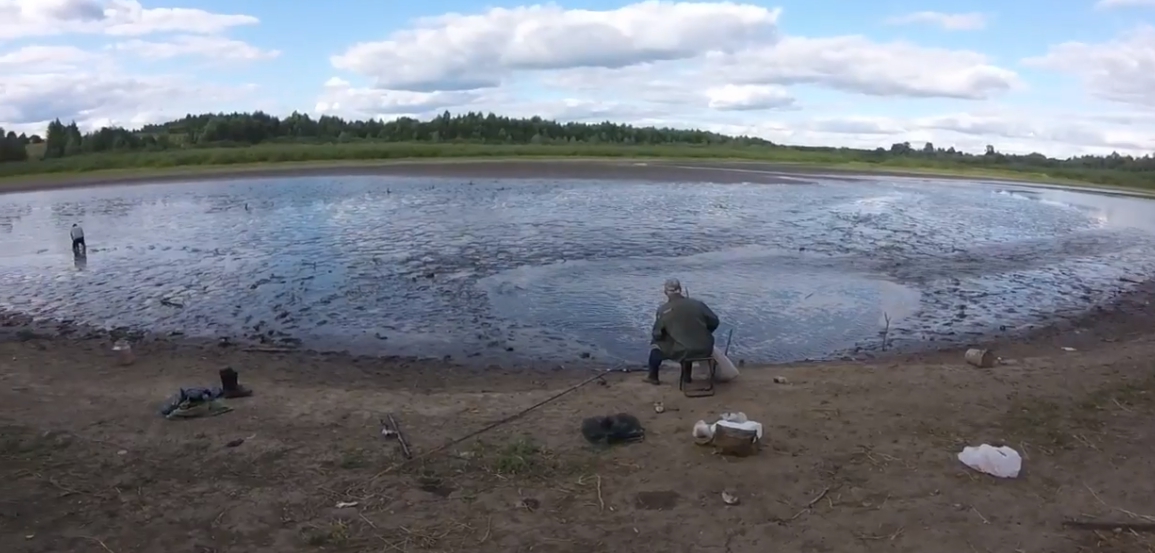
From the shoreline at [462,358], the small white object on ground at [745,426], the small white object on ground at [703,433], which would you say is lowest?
the shoreline at [462,358]

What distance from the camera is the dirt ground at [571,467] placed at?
622cm

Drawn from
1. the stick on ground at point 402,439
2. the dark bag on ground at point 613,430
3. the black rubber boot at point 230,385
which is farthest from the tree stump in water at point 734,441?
the black rubber boot at point 230,385

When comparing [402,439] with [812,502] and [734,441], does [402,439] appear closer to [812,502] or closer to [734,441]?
[734,441]

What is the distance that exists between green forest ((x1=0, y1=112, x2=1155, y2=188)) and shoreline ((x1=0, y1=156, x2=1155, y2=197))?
8.73 feet

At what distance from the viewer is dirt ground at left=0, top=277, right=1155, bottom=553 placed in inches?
245

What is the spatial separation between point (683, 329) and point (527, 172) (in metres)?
43.2

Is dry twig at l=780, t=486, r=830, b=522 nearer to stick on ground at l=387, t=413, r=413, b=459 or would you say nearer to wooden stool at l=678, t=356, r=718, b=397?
wooden stool at l=678, t=356, r=718, b=397

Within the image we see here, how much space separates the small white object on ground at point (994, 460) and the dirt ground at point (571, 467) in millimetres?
85

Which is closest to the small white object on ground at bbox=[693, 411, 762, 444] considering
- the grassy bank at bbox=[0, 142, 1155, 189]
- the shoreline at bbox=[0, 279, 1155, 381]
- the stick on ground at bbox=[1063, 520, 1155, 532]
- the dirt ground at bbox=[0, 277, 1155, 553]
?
the dirt ground at bbox=[0, 277, 1155, 553]

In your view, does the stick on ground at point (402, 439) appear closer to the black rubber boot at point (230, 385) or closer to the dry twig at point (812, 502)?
the black rubber boot at point (230, 385)

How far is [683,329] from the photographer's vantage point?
9867mm

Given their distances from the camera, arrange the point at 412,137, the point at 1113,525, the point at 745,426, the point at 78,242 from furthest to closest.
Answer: the point at 412,137 < the point at 78,242 < the point at 745,426 < the point at 1113,525

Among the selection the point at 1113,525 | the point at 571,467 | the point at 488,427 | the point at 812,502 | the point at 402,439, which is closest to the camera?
the point at 1113,525

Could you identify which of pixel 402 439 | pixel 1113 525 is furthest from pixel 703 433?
pixel 1113 525
